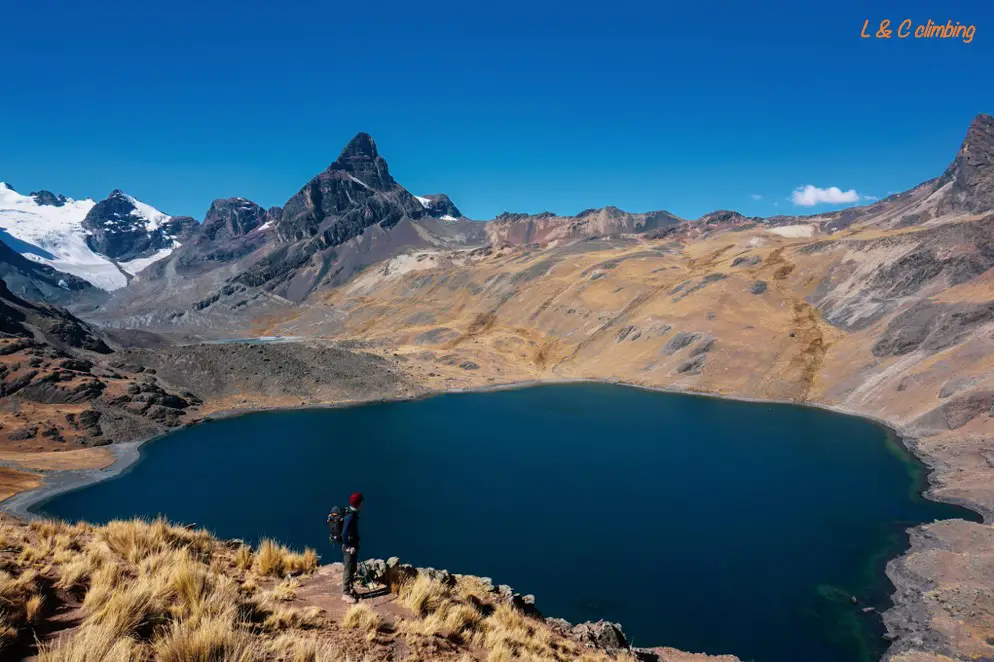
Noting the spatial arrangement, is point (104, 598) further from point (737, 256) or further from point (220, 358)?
point (737, 256)

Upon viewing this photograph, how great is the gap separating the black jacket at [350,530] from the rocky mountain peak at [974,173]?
20696 cm

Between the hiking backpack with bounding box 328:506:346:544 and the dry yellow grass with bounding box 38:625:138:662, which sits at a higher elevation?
the dry yellow grass with bounding box 38:625:138:662

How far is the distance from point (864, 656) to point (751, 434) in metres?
44.5

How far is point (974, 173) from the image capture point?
168250 millimetres

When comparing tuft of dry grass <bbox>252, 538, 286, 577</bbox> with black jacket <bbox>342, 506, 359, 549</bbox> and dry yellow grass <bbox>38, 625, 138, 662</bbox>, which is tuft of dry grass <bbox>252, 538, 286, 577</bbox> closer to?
black jacket <bbox>342, 506, 359, 549</bbox>

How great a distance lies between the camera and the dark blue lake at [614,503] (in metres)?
32.8

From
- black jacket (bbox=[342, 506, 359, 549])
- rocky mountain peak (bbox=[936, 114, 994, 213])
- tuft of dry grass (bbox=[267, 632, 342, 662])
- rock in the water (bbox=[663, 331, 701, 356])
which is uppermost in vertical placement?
rocky mountain peak (bbox=[936, 114, 994, 213])

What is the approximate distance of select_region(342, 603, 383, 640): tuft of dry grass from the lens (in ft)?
31.1

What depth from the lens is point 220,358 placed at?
9600cm

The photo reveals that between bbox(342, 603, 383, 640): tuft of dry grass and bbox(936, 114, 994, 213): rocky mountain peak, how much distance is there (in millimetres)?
208011

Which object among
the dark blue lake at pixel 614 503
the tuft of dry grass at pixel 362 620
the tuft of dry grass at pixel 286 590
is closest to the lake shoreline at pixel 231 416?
the dark blue lake at pixel 614 503

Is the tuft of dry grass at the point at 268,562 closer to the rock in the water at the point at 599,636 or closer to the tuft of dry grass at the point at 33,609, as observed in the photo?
the tuft of dry grass at the point at 33,609

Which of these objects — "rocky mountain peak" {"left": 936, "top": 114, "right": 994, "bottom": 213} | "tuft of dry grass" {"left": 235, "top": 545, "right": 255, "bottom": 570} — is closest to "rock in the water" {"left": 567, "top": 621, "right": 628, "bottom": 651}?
"tuft of dry grass" {"left": 235, "top": 545, "right": 255, "bottom": 570}

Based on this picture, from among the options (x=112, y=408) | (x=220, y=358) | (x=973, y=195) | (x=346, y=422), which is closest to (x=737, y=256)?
(x=973, y=195)
